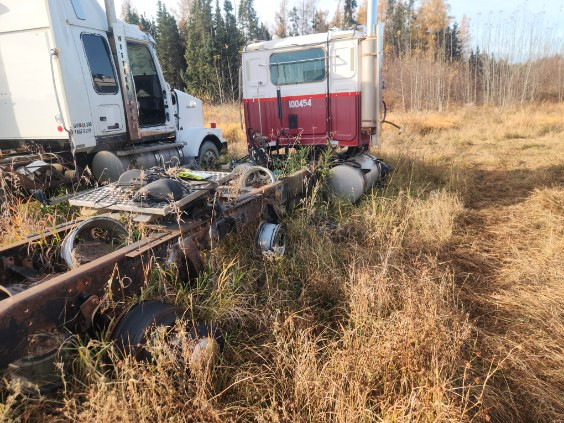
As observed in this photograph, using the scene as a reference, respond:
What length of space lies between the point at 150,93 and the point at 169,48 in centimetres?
3069

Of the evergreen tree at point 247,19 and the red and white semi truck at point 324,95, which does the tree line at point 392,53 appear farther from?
the red and white semi truck at point 324,95

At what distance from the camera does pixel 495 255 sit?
427 centimetres

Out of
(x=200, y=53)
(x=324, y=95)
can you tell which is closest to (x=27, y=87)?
(x=324, y=95)

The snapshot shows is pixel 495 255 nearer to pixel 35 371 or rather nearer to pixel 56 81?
pixel 35 371

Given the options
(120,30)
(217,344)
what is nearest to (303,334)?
(217,344)

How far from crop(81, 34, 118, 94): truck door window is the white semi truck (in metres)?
0.02

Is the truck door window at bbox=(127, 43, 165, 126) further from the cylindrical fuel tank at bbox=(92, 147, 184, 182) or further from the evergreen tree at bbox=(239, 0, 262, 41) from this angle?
the evergreen tree at bbox=(239, 0, 262, 41)

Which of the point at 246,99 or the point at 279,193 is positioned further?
the point at 246,99

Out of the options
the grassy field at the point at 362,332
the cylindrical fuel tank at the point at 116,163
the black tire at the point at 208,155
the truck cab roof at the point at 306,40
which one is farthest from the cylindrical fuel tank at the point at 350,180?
the black tire at the point at 208,155

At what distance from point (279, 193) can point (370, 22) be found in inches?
139

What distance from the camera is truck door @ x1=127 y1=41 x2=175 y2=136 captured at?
7711mm

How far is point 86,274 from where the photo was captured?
7.03ft

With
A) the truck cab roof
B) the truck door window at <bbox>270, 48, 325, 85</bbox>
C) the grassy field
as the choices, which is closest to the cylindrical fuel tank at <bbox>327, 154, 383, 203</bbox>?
the grassy field

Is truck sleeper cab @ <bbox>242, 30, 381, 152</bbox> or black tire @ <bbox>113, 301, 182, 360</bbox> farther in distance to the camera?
truck sleeper cab @ <bbox>242, 30, 381, 152</bbox>
